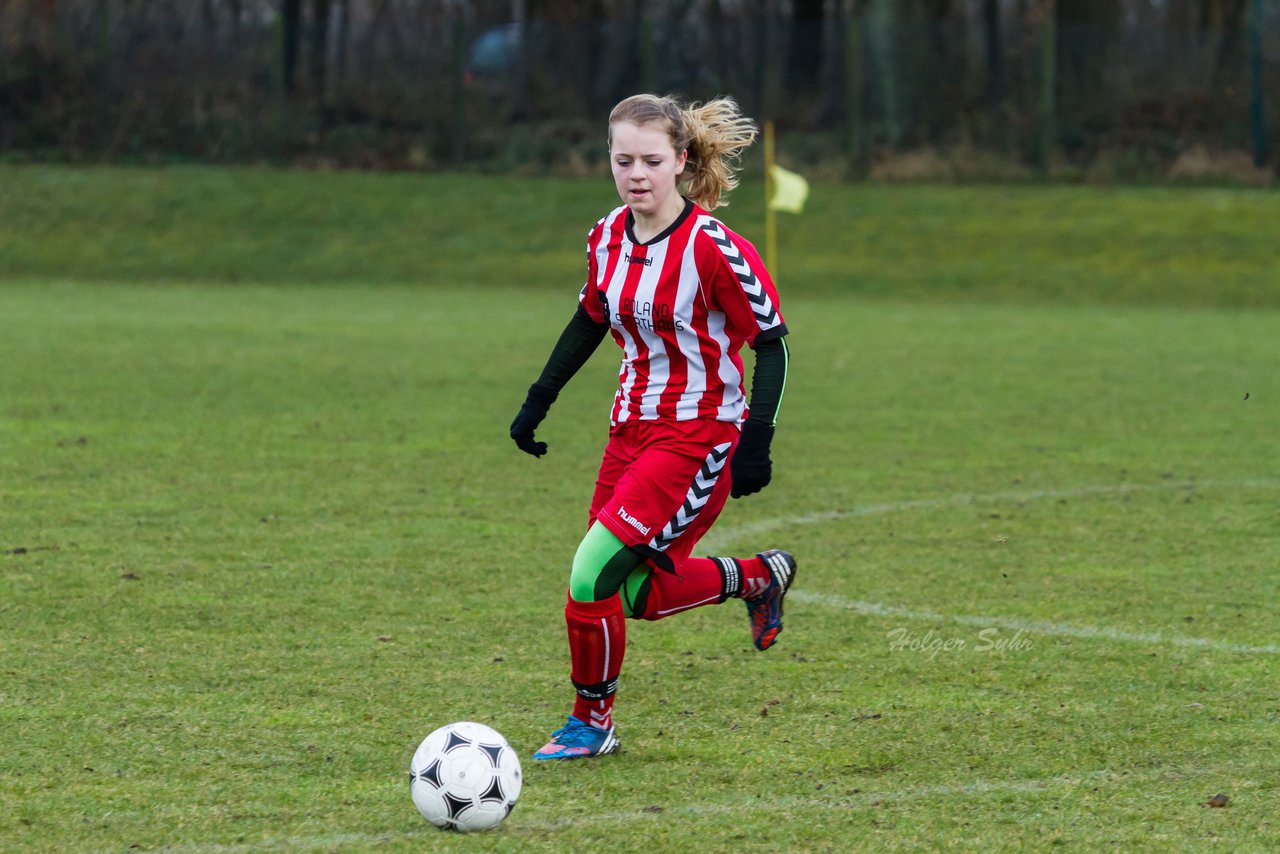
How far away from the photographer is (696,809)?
4320 millimetres

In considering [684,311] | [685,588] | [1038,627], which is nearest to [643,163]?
[684,311]

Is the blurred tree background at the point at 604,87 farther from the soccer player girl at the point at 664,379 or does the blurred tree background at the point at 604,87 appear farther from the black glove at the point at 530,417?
the soccer player girl at the point at 664,379

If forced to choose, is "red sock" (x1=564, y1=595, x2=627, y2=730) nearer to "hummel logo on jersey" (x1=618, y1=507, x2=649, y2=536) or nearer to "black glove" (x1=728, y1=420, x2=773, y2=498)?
"hummel logo on jersey" (x1=618, y1=507, x2=649, y2=536)

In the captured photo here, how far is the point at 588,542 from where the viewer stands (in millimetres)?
4898

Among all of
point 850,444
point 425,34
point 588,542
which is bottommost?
point 850,444

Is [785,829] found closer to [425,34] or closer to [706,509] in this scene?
[706,509]

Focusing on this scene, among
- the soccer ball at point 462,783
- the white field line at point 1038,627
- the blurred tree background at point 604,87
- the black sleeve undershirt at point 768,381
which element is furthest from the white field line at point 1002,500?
the blurred tree background at point 604,87

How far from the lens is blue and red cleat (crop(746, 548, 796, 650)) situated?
5.55 meters

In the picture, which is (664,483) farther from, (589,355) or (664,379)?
(589,355)

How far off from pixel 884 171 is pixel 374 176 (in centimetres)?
861

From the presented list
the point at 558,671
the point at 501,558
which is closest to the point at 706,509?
the point at 558,671

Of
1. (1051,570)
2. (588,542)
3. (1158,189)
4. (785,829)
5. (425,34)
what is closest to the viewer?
(785,829)
